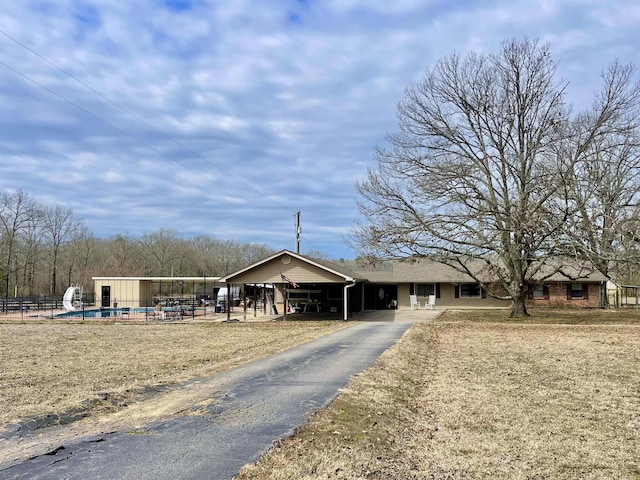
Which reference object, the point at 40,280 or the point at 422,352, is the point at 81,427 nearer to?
the point at 422,352

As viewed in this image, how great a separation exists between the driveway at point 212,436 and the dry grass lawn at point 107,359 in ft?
4.78

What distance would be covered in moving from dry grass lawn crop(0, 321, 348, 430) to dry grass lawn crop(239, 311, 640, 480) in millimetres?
3424

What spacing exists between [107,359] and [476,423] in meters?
9.25

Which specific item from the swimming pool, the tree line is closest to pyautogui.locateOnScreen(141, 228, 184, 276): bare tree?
the tree line

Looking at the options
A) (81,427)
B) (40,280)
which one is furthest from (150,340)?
(40,280)

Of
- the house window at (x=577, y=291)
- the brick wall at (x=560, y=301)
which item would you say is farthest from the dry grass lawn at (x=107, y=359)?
the house window at (x=577, y=291)

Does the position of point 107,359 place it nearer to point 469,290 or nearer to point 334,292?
point 334,292

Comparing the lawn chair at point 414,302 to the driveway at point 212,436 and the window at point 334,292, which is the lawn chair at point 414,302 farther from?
the driveway at point 212,436

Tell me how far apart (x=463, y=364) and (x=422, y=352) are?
2.01 m

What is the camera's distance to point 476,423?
680 cm

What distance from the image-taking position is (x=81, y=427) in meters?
6.43

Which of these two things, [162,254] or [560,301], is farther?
[162,254]

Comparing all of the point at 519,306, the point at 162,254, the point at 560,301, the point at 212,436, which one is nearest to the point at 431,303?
the point at 519,306

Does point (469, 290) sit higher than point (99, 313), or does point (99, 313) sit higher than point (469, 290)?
point (469, 290)
